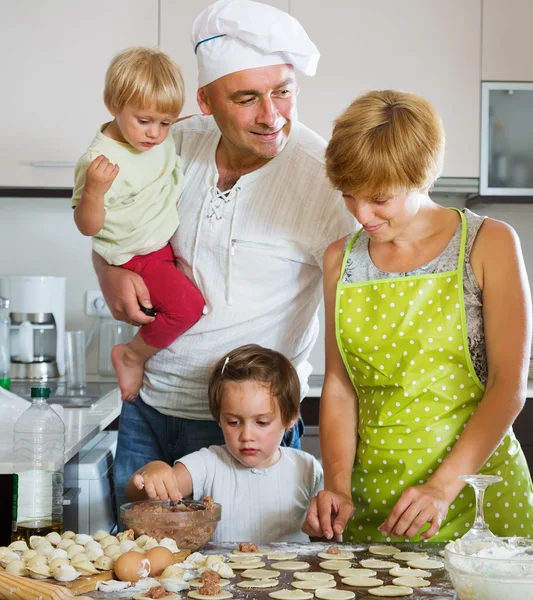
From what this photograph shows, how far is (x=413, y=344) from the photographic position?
1.40 meters

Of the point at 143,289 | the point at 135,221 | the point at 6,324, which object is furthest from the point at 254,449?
the point at 6,324

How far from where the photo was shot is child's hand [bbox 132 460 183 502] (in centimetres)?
144

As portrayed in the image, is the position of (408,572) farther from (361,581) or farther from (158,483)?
(158,483)

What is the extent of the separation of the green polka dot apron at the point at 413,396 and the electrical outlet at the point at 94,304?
1915 mm

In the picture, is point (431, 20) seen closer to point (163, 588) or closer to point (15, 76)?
point (15, 76)

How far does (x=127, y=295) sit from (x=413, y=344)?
0.60 meters

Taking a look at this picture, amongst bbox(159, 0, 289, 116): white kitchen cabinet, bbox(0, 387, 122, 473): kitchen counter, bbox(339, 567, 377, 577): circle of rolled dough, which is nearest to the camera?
bbox(339, 567, 377, 577): circle of rolled dough

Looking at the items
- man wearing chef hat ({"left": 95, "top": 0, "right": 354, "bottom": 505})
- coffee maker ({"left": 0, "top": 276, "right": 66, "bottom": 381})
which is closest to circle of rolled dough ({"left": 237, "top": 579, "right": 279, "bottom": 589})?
man wearing chef hat ({"left": 95, "top": 0, "right": 354, "bottom": 505})

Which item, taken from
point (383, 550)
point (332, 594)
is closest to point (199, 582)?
point (332, 594)

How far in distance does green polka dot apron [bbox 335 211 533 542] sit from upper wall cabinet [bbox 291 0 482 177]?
1.66 meters

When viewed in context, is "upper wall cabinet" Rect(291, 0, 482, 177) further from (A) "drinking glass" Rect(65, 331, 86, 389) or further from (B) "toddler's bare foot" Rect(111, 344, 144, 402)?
(B) "toddler's bare foot" Rect(111, 344, 144, 402)

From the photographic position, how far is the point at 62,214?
3299 mm

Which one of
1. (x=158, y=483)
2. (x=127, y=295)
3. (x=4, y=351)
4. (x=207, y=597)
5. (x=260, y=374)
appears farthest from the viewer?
(x=4, y=351)

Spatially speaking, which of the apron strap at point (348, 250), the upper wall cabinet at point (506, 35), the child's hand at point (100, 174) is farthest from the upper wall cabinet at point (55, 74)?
the apron strap at point (348, 250)
